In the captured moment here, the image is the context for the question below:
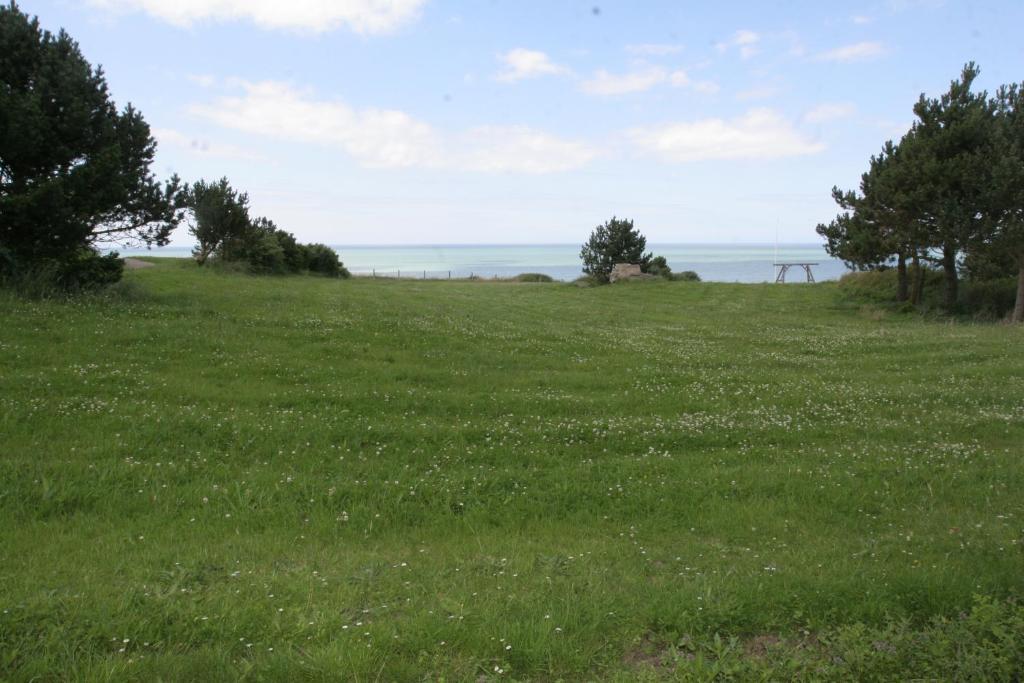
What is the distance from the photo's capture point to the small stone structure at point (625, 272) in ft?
153

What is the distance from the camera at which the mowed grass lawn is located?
14.3 ft

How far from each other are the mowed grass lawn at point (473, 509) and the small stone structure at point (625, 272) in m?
31.7

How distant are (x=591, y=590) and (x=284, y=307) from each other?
17.1 metres

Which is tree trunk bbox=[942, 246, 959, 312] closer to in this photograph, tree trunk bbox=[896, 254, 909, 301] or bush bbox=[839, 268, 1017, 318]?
bush bbox=[839, 268, 1017, 318]

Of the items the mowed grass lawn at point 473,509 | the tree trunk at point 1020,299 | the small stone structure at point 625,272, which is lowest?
the mowed grass lawn at point 473,509

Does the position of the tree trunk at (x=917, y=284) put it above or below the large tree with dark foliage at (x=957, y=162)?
below

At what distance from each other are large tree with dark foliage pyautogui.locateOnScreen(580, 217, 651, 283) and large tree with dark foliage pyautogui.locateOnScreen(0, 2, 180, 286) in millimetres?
33913

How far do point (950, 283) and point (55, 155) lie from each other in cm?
3365

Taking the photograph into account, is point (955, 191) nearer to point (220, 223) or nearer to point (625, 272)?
point (625, 272)

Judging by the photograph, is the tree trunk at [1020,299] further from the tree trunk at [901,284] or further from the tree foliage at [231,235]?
the tree foliage at [231,235]

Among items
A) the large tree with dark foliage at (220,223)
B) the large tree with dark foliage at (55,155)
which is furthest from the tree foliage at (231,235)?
the large tree with dark foliage at (55,155)

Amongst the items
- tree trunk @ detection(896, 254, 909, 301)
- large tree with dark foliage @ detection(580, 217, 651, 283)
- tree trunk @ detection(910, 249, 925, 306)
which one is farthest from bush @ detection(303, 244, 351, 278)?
tree trunk @ detection(910, 249, 925, 306)

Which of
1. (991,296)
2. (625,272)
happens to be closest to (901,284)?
(991,296)

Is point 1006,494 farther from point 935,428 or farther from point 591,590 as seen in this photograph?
point 591,590
